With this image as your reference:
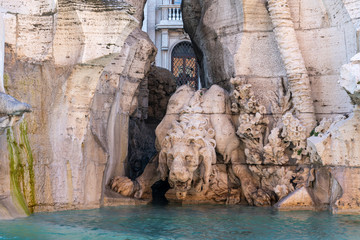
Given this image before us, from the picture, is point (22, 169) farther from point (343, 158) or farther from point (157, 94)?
point (157, 94)

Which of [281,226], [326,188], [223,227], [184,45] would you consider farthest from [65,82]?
[184,45]

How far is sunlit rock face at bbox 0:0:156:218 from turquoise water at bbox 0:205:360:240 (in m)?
0.41

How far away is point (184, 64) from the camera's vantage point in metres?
22.0

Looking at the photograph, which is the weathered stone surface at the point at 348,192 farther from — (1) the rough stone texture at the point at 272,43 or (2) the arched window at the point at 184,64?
(2) the arched window at the point at 184,64

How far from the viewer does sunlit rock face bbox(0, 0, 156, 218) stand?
22.4 ft

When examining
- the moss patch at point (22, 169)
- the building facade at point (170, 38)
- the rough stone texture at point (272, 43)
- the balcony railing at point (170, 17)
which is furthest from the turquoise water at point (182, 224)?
the balcony railing at point (170, 17)

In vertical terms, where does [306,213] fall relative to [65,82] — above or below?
below

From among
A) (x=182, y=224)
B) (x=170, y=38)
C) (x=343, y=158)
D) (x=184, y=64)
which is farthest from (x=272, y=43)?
(x=170, y=38)

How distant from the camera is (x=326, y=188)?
7.47 m

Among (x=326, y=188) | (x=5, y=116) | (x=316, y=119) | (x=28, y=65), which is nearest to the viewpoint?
(x=5, y=116)

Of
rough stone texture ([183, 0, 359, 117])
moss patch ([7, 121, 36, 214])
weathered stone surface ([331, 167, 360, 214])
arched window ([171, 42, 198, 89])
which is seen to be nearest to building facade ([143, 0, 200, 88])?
arched window ([171, 42, 198, 89])

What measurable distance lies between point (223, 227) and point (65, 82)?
2.65 m

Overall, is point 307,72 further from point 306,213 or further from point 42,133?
point 42,133

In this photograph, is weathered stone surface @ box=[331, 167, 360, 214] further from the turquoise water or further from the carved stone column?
the carved stone column
